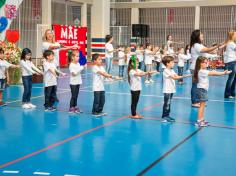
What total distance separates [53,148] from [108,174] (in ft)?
3.84

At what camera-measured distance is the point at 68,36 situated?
17.4 m

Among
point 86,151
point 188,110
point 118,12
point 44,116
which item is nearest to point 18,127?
point 44,116

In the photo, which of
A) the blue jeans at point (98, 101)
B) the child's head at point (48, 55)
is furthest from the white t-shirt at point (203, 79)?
the child's head at point (48, 55)

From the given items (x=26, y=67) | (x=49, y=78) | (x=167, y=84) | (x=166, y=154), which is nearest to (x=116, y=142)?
(x=166, y=154)

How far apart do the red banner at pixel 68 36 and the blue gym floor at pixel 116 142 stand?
30.3 ft

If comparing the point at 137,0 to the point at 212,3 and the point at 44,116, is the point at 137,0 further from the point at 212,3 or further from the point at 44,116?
the point at 44,116

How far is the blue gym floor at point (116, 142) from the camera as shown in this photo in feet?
12.9

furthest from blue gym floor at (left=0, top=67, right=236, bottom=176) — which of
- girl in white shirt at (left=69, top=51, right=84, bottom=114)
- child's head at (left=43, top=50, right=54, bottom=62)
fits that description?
child's head at (left=43, top=50, right=54, bottom=62)

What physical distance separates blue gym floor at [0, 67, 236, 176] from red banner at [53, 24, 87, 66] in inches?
364

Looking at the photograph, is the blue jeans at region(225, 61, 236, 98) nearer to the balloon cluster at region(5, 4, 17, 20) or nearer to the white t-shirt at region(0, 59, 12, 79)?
the white t-shirt at region(0, 59, 12, 79)

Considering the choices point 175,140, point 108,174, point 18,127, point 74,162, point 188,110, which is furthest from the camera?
point 188,110

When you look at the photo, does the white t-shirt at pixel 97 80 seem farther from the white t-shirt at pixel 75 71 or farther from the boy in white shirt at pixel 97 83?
the white t-shirt at pixel 75 71

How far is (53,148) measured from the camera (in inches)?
183

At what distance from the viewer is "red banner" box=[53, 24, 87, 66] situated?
16.8m
